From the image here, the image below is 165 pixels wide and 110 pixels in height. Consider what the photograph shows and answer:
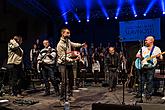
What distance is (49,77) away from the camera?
31.3ft

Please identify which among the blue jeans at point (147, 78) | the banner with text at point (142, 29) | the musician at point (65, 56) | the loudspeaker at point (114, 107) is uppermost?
the banner with text at point (142, 29)

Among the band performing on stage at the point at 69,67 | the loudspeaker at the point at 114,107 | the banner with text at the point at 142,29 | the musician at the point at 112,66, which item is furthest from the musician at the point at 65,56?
the banner with text at the point at 142,29

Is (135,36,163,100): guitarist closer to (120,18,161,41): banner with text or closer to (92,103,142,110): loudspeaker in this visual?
(92,103,142,110): loudspeaker

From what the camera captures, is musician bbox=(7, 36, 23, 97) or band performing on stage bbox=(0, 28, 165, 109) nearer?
band performing on stage bbox=(0, 28, 165, 109)

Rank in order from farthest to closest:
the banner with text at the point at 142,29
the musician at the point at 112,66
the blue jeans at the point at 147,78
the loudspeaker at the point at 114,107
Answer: the banner with text at the point at 142,29, the musician at the point at 112,66, the blue jeans at the point at 147,78, the loudspeaker at the point at 114,107

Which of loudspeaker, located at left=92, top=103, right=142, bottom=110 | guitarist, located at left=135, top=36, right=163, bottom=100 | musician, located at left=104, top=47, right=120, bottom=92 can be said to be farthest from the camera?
musician, located at left=104, top=47, right=120, bottom=92

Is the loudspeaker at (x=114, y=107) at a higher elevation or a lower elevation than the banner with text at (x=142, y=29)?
lower

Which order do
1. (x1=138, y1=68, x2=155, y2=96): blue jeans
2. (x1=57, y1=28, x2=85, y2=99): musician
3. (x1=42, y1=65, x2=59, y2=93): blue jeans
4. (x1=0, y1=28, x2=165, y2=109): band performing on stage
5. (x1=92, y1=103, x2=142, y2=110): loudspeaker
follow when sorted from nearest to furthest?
(x1=92, y1=103, x2=142, y2=110): loudspeaker
(x1=57, y1=28, x2=85, y2=99): musician
(x1=0, y1=28, x2=165, y2=109): band performing on stage
(x1=138, y1=68, x2=155, y2=96): blue jeans
(x1=42, y1=65, x2=59, y2=93): blue jeans

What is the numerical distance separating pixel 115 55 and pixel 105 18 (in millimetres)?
7210

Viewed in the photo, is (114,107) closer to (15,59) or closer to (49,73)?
(49,73)

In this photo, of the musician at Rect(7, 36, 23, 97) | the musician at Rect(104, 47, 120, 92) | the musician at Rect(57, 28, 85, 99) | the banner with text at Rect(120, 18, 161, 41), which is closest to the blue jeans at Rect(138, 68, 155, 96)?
the musician at Rect(57, 28, 85, 99)

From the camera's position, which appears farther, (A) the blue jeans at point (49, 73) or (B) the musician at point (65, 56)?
(A) the blue jeans at point (49, 73)

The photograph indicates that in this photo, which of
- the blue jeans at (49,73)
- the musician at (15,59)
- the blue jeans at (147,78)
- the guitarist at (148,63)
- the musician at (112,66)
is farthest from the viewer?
the musician at (112,66)

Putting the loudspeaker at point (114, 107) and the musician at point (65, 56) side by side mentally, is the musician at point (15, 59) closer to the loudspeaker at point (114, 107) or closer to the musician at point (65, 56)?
the musician at point (65, 56)
